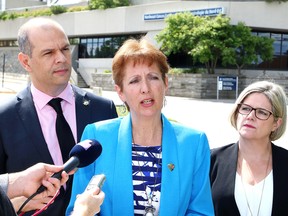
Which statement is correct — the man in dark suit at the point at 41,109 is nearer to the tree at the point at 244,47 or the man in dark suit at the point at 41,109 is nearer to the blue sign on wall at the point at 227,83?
the blue sign on wall at the point at 227,83

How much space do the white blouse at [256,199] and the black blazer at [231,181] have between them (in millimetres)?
38

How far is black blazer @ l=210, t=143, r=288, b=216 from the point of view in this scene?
3.01m

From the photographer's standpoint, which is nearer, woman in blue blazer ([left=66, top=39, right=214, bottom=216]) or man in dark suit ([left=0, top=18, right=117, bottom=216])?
woman in blue blazer ([left=66, top=39, right=214, bottom=216])

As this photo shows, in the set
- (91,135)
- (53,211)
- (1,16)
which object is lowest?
(53,211)

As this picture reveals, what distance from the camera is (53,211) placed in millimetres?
2746

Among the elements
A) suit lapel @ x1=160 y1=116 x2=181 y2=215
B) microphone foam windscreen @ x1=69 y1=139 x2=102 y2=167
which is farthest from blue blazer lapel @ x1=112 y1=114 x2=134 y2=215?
microphone foam windscreen @ x1=69 y1=139 x2=102 y2=167

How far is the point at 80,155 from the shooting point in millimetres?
1896

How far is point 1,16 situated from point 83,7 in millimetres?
13072

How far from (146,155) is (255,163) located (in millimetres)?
1142

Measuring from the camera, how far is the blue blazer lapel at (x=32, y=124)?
278cm

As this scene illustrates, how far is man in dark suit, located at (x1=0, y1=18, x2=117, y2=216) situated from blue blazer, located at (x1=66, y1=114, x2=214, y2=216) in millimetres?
525

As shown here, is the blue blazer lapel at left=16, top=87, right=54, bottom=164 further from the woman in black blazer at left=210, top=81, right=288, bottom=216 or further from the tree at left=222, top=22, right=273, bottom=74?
the tree at left=222, top=22, right=273, bottom=74

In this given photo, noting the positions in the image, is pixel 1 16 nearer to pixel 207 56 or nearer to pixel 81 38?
pixel 81 38

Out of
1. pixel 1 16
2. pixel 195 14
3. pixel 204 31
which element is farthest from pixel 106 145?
pixel 1 16
